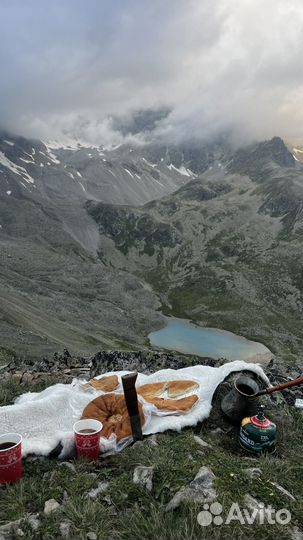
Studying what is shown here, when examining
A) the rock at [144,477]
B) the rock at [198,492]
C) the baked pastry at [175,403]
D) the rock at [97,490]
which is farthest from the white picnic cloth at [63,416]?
the rock at [198,492]

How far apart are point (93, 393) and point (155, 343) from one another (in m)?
99.3

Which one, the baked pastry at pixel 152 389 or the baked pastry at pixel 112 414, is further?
the baked pastry at pixel 152 389

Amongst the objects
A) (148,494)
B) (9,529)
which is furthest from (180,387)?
(9,529)

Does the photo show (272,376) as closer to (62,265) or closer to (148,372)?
(148,372)

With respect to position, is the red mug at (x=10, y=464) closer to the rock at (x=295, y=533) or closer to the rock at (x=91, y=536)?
the rock at (x=91, y=536)

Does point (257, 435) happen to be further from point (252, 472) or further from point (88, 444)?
point (88, 444)

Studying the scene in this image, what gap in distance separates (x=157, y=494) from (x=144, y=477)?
1.34ft

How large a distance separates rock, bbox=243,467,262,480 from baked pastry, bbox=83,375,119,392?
14.8 ft

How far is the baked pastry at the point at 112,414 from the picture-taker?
8445 mm

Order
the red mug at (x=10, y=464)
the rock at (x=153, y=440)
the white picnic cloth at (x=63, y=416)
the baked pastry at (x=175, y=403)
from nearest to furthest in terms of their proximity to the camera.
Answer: the red mug at (x=10, y=464)
the rock at (x=153, y=440)
the white picnic cloth at (x=63, y=416)
the baked pastry at (x=175, y=403)

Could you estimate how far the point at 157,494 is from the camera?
565cm

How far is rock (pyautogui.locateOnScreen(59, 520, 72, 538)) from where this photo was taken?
→ 16.1 ft

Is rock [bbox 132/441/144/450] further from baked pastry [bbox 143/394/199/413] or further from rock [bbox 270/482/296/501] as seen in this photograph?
rock [bbox 270/482/296/501]

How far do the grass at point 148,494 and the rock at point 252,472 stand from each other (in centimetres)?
8
